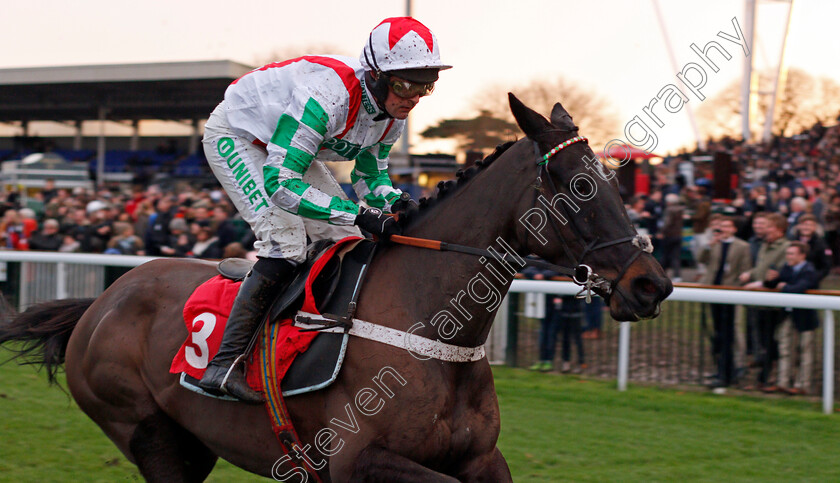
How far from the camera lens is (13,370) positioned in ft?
25.9

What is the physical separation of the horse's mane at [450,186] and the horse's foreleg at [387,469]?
2.84 feet

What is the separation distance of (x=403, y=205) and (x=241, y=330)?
79 cm

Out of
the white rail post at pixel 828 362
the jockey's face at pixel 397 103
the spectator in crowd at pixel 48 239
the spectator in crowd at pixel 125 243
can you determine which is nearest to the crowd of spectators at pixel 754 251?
the white rail post at pixel 828 362

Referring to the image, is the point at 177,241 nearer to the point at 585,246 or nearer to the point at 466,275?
the point at 466,275

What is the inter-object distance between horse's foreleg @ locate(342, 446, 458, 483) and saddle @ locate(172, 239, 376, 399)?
0.31m

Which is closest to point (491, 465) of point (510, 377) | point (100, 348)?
point (100, 348)

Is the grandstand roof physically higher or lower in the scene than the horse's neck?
higher

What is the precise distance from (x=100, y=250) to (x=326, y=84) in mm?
8055

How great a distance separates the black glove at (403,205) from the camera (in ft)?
10.6

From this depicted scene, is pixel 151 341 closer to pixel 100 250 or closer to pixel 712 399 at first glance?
pixel 712 399

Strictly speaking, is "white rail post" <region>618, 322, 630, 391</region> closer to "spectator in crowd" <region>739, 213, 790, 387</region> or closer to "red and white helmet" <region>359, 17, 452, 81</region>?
"spectator in crowd" <region>739, 213, 790, 387</region>

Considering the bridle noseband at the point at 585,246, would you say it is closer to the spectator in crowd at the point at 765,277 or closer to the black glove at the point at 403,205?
the black glove at the point at 403,205

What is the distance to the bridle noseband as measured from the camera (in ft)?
9.00

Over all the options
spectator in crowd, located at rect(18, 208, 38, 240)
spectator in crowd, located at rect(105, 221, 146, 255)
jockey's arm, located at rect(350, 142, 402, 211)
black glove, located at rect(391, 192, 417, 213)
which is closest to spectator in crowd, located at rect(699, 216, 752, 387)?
jockey's arm, located at rect(350, 142, 402, 211)
